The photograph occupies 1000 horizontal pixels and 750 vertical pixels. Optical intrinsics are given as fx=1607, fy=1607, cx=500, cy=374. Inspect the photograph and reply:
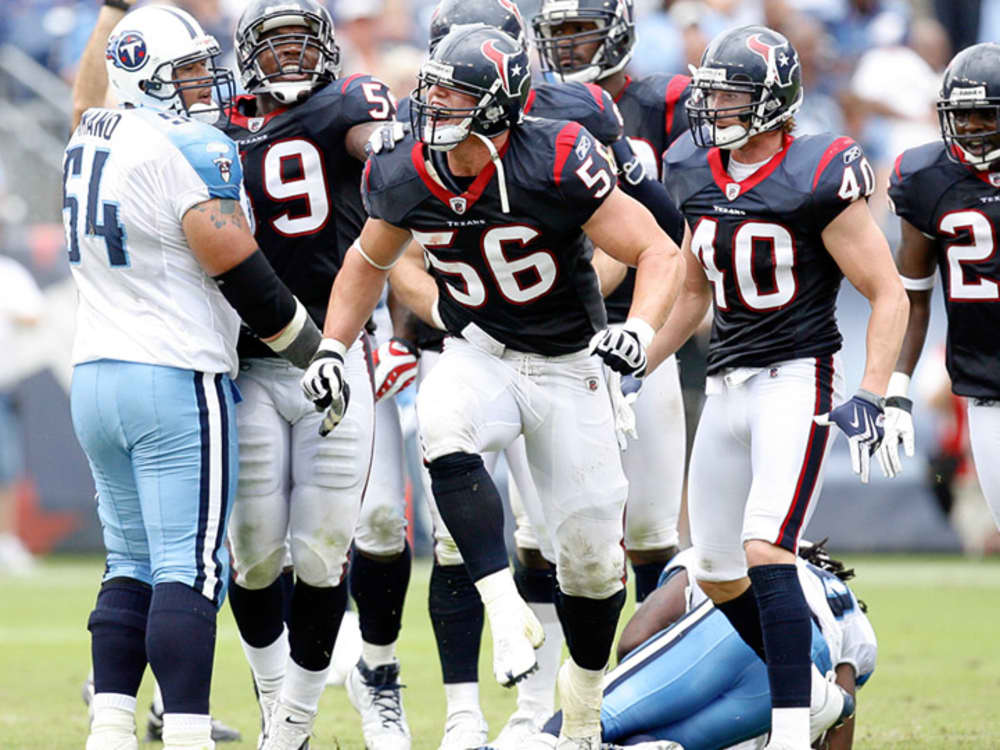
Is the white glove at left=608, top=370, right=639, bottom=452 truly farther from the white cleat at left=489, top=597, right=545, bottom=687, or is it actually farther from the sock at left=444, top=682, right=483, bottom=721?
the sock at left=444, top=682, right=483, bottom=721

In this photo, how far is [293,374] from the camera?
4730mm

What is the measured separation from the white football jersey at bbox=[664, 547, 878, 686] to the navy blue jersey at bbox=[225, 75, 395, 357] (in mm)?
1449

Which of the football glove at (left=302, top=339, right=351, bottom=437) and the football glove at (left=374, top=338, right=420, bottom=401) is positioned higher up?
the football glove at (left=302, top=339, right=351, bottom=437)

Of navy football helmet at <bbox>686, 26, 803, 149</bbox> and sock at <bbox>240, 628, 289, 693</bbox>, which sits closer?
navy football helmet at <bbox>686, 26, 803, 149</bbox>

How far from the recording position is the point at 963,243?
16.2 ft

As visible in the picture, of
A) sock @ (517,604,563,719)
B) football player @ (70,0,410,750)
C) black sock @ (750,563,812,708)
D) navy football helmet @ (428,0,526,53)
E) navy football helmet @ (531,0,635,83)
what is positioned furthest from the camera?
navy football helmet @ (531,0,635,83)

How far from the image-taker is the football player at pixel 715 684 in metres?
4.61

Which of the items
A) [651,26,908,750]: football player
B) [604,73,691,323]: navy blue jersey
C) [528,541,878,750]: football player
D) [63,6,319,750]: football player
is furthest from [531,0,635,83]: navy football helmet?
[528,541,878,750]: football player

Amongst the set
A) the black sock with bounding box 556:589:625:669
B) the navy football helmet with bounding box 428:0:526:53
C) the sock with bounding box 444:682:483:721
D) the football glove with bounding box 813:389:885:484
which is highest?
the navy football helmet with bounding box 428:0:526:53

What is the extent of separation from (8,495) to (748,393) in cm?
710

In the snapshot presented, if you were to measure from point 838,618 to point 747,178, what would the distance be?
4.41 ft

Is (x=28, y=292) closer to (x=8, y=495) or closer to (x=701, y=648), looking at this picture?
(x=8, y=495)

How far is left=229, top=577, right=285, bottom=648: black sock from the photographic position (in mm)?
4809

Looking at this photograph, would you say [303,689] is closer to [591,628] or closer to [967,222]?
[591,628]
